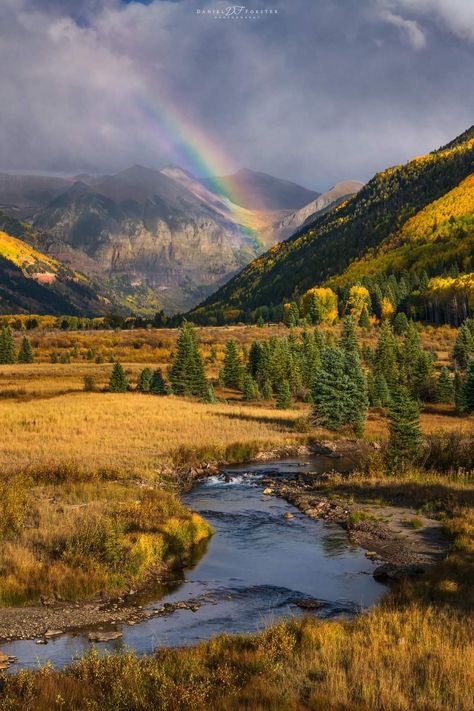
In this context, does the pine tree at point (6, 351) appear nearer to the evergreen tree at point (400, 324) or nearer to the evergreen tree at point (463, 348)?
the evergreen tree at point (400, 324)

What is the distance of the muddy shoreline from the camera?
14211 mm

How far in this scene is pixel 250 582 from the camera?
17531 mm

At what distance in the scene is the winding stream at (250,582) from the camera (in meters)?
13.4

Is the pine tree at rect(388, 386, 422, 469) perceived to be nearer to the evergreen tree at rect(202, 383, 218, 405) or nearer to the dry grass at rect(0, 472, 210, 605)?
the dry grass at rect(0, 472, 210, 605)

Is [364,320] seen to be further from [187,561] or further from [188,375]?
[187,561]

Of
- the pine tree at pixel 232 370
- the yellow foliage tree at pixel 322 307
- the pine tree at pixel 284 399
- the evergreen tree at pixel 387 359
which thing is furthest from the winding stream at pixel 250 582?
the yellow foliage tree at pixel 322 307

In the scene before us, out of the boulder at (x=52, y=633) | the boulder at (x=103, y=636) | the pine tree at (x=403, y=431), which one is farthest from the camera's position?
the pine tree at (x=403, y=431)

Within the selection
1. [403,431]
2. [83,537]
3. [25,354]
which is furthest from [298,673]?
[25,354]

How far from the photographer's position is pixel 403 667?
10328 mm

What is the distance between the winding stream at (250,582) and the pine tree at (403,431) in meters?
8.02

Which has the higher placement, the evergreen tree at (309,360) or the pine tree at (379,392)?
the evergreen tree at (309,360)

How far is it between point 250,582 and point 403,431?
671 inches

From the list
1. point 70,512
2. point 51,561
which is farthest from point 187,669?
point 70,512

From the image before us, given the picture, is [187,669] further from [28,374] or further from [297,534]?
[28,374]
